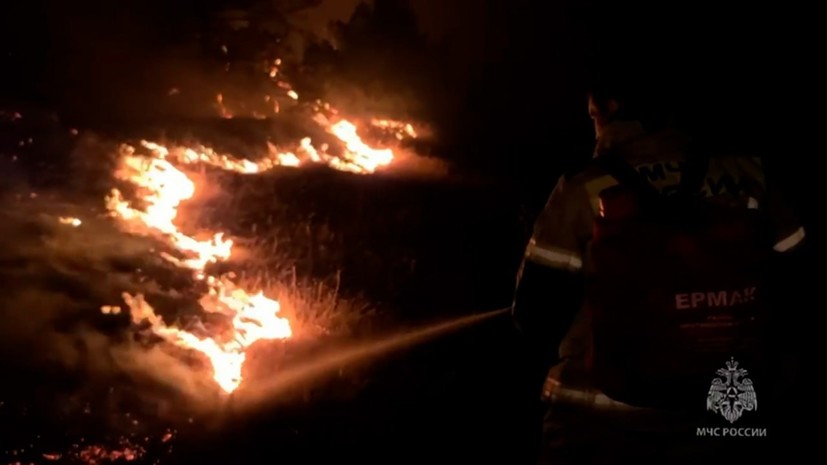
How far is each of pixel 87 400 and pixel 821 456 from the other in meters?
3.46

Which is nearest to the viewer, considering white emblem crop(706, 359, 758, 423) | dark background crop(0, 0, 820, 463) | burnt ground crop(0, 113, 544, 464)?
white emblem crop(706, 359, 758, 423)

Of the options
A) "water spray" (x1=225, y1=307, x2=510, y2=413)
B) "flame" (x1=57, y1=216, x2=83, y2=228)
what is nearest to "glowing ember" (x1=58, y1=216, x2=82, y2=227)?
"flame" (x1=57, y1=216, x2=83, y2=228)

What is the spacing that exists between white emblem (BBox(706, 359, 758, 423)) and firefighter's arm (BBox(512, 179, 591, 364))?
41 cm

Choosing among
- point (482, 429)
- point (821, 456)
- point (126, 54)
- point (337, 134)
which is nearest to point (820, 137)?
point (821, 456)

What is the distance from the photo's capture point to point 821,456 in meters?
3.75

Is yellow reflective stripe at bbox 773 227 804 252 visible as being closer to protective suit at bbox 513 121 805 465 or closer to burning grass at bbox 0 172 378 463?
protective suit at bbox 513 121 805 465

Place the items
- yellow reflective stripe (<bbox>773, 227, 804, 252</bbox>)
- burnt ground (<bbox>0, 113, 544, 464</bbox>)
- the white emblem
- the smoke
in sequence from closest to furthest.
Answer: the white emblem, yellow reflective stripe (<bbox>773, 227, 804, 252</bbox>), burnt ground (<bbox>0, 113, 544, 464</bbox>), the smoke

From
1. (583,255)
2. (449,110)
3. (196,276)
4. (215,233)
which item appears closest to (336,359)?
(196,276)

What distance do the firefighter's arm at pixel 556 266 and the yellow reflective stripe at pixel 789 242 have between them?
563mm

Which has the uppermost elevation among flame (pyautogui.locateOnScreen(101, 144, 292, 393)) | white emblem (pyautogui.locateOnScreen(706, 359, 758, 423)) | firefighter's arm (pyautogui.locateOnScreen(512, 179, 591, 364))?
flame (pyautogui.locateOnScreen(101, 144, 292, 393))

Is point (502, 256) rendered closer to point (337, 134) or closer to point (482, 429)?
point (482, 429)

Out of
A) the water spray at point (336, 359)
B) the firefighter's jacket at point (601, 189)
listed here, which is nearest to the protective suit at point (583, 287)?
the firefighter's jacket at point (601, 189)

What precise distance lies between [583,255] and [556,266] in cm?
8

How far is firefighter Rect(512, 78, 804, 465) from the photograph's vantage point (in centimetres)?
219
